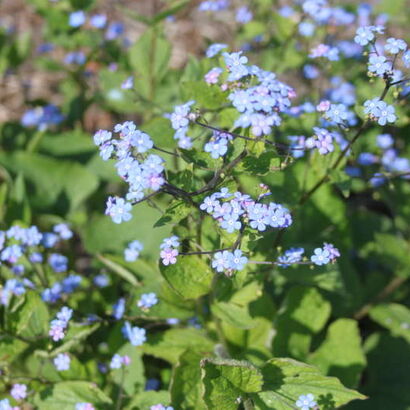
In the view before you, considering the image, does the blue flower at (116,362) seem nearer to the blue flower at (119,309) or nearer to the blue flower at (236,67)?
the blue flower at (119,309)

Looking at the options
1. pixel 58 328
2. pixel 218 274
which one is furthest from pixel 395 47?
pixel 58 328

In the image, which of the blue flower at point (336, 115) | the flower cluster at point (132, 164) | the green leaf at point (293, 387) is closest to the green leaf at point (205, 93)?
the blue flower at point (336, 115)

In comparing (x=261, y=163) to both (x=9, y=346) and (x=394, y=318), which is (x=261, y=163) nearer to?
(x=9, y=346)

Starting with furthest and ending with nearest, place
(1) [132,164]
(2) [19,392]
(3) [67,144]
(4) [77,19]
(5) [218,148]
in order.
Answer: (3) [67,144] < (4) [77,19] < (2) [19,392] < (5) [218,148] < (1) [132,164]

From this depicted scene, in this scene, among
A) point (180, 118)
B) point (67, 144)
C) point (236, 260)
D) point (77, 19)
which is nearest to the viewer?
point (236, 260)

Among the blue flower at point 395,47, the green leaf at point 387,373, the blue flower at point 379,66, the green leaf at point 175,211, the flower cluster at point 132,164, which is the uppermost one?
the blue flower at point 395,47

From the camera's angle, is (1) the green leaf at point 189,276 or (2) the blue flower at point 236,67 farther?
(1) the green leaf at point 189,276
